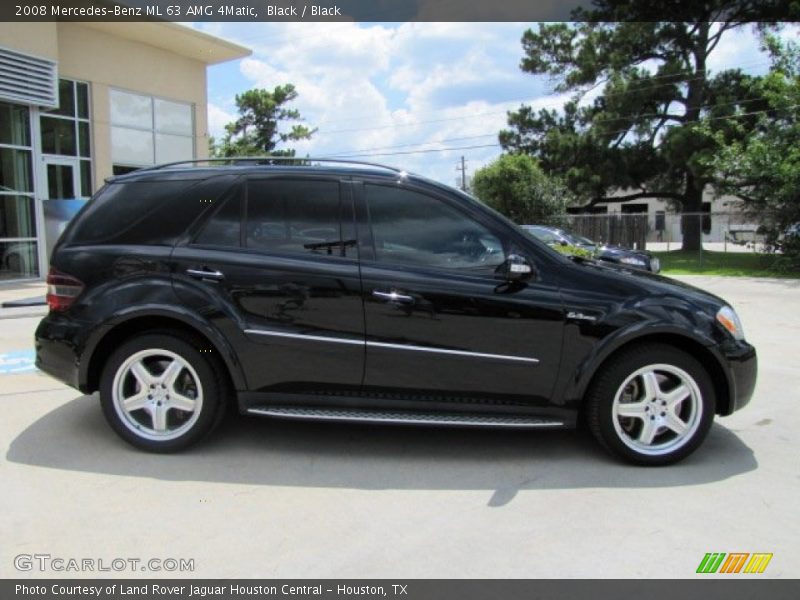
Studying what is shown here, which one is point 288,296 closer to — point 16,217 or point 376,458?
point 376,458

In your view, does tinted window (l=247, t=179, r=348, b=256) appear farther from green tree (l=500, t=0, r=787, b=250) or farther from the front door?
green tree (l=500, t=0, r=787, b=250)

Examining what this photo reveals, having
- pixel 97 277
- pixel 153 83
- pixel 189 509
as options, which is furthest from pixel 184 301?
pixel 153 83

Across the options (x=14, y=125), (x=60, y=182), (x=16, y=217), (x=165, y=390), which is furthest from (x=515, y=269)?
(x=60, y=182)

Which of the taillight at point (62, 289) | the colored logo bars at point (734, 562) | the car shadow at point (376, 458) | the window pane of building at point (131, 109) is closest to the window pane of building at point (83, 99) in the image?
the window pane of building at point (131, 109)

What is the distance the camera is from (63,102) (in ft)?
52.6

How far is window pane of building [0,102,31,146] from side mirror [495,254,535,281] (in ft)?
47.0

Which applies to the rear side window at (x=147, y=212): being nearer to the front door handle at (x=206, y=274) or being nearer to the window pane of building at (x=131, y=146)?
the front door handle at (x=206, y=274)

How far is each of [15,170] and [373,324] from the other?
553 inches

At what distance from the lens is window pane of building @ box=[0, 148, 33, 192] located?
14.4m

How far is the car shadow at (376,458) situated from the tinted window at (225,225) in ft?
4.52

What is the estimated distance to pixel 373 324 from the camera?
3965 millimetres

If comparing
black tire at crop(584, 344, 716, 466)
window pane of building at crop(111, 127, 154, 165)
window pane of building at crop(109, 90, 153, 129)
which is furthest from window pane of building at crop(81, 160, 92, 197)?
black tire at crop(584, 344, 716, 466)

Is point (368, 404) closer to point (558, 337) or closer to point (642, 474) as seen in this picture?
point (558, 337)
